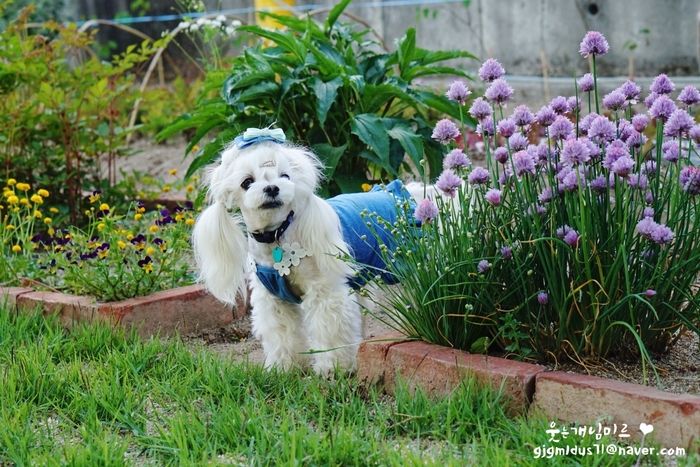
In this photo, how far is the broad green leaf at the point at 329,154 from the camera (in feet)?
15.0

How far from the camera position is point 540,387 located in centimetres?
277

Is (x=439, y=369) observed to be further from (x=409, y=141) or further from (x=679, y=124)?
(x=409, y=141)

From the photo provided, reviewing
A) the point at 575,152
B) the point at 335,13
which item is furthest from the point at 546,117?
the point at 335,13

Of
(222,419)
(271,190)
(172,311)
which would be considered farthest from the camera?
(172,311)

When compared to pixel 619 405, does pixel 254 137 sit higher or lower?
higher

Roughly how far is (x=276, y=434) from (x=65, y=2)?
41.0ft

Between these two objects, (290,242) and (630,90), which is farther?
(290,242)

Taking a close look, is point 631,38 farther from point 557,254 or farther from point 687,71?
point 557,254

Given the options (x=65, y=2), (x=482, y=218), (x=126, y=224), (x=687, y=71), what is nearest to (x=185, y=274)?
(x=126, y=224)

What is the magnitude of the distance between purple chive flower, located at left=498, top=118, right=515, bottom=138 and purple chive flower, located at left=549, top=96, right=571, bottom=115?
190 millimetres

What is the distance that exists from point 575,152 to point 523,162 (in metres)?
0.22

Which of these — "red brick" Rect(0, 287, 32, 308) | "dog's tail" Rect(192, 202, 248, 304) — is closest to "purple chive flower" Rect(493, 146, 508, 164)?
"dog's tail" Rect(192, 202, 248, 304)

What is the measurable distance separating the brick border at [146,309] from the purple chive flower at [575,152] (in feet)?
6.67

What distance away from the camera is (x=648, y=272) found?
2959 millimetres
